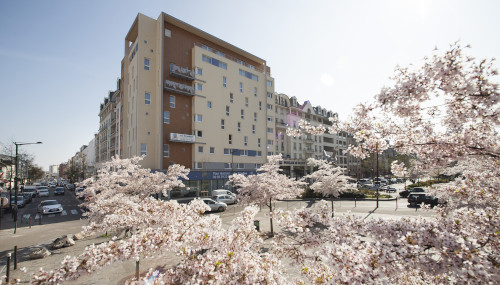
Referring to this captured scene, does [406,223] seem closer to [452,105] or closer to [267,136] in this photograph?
[452,105]

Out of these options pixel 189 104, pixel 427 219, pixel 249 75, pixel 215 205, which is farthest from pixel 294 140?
pixel 427 219

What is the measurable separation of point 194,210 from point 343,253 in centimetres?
428

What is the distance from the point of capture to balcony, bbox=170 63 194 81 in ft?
111

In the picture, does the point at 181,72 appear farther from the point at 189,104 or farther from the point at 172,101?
the point at 189,104

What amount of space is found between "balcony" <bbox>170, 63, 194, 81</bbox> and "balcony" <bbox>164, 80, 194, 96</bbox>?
137cm

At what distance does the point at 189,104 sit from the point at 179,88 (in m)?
3.12

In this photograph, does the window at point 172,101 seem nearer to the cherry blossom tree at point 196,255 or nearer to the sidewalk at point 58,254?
the sidewalk at point 58,254

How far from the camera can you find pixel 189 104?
36406 mm

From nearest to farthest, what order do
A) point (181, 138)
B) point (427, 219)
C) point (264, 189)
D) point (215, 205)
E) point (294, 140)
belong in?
point (427, 219), point (264, 189), point (215, 205), point (181, 138), point (294, 140)

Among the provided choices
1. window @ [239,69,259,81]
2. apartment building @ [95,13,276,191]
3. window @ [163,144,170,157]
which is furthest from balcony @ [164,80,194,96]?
window @ [239,69,259,81]

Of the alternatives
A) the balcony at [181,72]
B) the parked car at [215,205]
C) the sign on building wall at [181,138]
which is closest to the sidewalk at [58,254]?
the parked car at [215,205]

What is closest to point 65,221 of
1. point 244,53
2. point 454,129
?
point 454,129

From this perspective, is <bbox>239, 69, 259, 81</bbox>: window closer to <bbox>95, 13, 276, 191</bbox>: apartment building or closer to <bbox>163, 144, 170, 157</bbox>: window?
<bbox>95, 13, 276, 191</bbox>: apartment building

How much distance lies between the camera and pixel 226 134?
3941 centimetres
